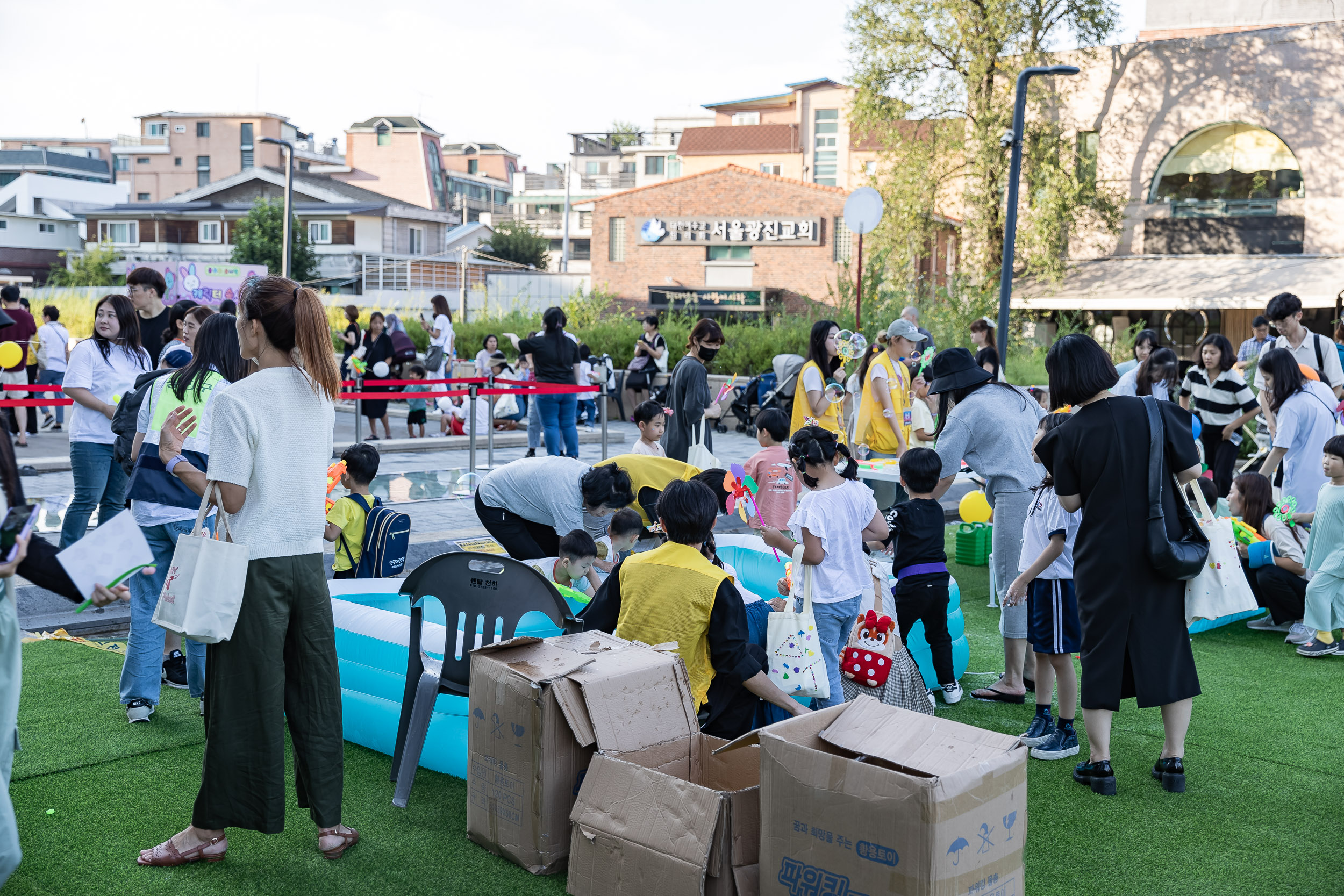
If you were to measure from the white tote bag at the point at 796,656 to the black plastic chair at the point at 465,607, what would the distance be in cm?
70

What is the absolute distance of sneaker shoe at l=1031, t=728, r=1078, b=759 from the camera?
14.5ft

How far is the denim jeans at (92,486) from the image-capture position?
235 inches

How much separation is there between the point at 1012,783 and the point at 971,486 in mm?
8671

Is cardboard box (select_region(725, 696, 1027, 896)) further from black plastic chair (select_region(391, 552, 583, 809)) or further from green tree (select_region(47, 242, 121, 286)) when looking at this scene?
green tree (select_region(47, 242, 121, 286))

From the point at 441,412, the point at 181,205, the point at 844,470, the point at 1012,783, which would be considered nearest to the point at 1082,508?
the point at 844,470

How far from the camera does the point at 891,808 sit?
2.55 m

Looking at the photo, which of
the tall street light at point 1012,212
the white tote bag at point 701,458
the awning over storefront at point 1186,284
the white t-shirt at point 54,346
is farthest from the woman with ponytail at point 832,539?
the awning over storefront at point 1186,284

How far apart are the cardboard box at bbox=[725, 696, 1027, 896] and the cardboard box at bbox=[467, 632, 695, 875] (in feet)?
1.59

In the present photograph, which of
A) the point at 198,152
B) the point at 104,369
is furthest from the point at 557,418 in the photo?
the point at 198,152

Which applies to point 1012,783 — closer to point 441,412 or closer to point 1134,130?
point 441,412

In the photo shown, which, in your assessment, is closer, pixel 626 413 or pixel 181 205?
pixel 626 413

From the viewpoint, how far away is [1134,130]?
25.0 meters

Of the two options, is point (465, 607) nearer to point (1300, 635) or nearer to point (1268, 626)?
point (1300, 635)

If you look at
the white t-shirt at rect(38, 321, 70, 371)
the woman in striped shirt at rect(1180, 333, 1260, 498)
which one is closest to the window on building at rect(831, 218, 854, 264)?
the white t-shirt at rect(38, 321, 70, 371)
